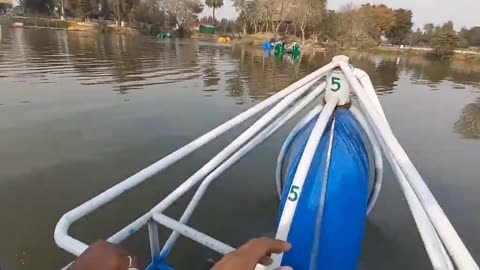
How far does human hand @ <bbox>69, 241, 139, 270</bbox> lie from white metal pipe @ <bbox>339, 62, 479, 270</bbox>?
185 cm

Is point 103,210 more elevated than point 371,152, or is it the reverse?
point 371,152

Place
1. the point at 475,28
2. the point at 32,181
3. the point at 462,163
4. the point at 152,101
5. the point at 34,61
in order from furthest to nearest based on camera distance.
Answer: the point at 475,28, the point at 34,61, the point at 152,101, the point at 462,163, the point at 32,181

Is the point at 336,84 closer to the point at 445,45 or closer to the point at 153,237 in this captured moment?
the point at 153,237

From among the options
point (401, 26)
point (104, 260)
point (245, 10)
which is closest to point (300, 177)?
point (104, 260)

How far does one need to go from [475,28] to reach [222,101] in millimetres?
82876

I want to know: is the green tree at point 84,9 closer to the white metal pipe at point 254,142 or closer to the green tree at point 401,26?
the green tree at point 401,26

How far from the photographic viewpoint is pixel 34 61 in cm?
2156

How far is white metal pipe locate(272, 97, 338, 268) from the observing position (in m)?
3.02

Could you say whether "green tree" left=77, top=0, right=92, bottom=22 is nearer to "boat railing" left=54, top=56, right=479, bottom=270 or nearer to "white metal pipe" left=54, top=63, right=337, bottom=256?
"boat railing" left=54, top=56, right=479, bottom=270

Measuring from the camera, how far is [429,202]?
2369 mm

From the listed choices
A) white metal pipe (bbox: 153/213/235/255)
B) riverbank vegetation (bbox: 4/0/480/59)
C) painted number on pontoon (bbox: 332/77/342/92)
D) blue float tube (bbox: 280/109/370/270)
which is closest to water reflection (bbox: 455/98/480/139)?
painted number on pontoon (bbox: 332/77/342/92)

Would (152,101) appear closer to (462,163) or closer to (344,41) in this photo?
(462,163)

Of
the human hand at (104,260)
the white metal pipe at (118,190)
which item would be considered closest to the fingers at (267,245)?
the human hand at (104,260)

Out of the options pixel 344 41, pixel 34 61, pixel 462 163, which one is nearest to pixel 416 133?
pixel 462 163
